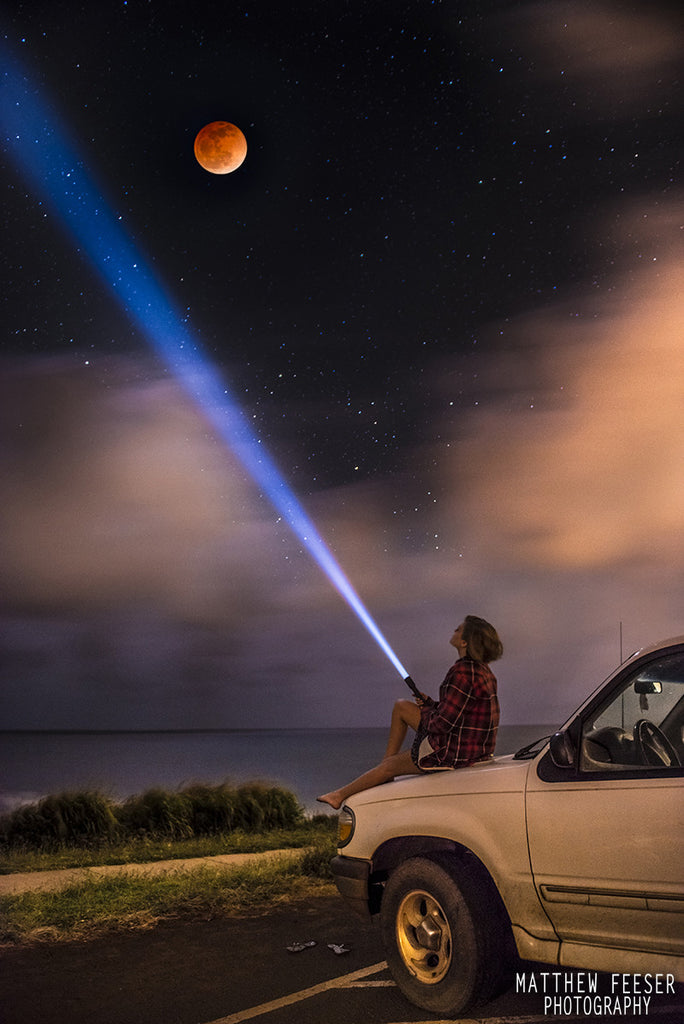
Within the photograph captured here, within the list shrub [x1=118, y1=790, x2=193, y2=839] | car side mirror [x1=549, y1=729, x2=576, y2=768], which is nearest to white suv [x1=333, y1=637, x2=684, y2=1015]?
car side mirror [x1=549, y1=729, x2=576, y2=768]

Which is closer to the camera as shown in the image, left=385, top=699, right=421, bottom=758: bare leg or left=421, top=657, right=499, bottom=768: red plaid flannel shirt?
left=421, top=657, right=499, bottom=768: red plaid flannel shirt

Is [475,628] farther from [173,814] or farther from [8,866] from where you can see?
[173,814]

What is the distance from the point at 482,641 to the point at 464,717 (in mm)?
526

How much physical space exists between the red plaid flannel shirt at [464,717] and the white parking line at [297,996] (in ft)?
4.45

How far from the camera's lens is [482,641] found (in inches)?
235

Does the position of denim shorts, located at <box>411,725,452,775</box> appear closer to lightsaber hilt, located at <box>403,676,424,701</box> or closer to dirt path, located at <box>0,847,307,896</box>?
lightsaber hilt, located at <box>403,676,424,701</box>

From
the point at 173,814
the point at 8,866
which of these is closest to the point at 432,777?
the point at 8,866

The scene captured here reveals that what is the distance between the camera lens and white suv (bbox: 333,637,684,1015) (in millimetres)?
4184

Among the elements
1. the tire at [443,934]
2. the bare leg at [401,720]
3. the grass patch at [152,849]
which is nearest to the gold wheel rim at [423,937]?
the tire at [443,934]

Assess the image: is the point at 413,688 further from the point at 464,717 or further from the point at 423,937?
the point at 423,937

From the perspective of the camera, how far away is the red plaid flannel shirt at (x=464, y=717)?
5.62 meters

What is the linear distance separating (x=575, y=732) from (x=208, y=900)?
4764mm

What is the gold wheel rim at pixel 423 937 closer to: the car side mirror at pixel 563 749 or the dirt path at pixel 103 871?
the car side mirror at pixel 563 749

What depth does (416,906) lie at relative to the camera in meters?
5.05
